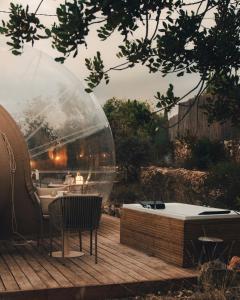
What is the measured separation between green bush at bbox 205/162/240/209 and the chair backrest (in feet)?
11.4

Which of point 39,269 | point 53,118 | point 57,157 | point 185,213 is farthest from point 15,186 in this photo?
point 185,213

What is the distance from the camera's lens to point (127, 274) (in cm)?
597

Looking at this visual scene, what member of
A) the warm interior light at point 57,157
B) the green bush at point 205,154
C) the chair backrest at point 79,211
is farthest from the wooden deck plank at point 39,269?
the green bush at point 205,154

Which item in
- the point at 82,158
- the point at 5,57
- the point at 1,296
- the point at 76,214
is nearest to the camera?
the point at 1,296

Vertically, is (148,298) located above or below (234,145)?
below

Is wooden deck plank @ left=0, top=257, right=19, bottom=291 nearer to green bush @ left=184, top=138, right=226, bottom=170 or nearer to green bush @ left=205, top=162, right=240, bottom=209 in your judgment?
green bush @ left=205, top=162, right=240, bottom=209

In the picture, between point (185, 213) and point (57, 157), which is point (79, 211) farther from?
point (57, 157)

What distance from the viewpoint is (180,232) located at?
20.8 feet

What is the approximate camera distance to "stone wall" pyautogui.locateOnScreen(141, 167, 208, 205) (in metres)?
11.4

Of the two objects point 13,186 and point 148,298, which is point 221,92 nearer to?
point 148,298

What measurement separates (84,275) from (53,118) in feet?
11.6

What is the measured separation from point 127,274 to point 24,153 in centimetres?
247

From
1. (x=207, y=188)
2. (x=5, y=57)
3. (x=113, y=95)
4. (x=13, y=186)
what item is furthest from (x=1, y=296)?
(x=113, y=95)

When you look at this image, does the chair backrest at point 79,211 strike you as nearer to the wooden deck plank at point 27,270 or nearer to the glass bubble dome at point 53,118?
the wooden deck plank at point 27,270
